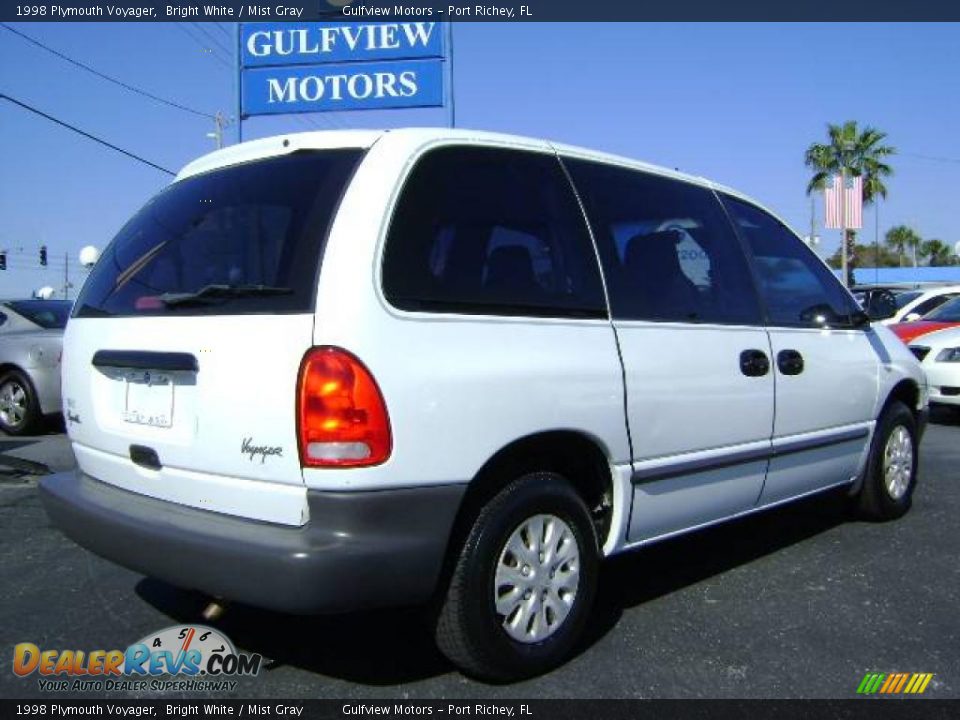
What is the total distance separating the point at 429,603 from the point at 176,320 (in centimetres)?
122

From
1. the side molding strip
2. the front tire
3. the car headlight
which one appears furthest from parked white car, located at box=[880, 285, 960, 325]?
the front tire

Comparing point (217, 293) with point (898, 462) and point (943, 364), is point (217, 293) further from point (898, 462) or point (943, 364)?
point (943, 364)

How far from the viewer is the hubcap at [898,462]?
16.0 ft

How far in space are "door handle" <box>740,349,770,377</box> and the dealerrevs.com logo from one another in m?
2.26

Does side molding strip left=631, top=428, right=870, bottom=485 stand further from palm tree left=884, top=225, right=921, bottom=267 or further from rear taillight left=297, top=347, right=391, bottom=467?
palm tree left=884, top=225, right=921, bottom=267

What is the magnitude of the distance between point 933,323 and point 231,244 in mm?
9510

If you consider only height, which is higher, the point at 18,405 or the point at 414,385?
the point at 414,385

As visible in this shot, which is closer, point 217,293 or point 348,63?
point 217,293

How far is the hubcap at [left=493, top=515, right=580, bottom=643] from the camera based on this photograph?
2.79m

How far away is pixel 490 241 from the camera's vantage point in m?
2.89
